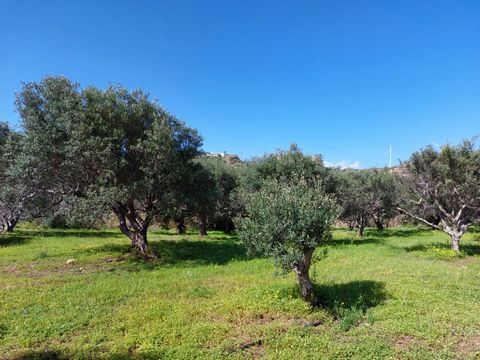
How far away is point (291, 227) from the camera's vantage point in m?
8.63

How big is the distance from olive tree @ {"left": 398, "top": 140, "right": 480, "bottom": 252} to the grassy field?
3.90 metres

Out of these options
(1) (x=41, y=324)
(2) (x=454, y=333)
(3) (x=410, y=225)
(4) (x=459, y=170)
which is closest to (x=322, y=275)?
(2) (x=454, y=333)

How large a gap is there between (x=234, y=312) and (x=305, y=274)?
2185mm

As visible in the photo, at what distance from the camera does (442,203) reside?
19266 millimetres

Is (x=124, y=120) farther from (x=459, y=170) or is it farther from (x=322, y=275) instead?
(x=459, y=170)

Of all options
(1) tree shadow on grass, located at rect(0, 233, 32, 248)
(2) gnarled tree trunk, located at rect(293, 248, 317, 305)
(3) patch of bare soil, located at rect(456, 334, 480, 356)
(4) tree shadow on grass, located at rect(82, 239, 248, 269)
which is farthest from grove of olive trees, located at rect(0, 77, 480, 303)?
(3) patch of bare soil, located at rect(456, 334, 480, 356)

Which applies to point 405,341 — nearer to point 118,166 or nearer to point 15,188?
point 118,166

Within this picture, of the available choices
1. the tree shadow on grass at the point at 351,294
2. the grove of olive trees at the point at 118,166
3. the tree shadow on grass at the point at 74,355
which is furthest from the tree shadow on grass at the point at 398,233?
the tree shadow on grass at the point at 74,355

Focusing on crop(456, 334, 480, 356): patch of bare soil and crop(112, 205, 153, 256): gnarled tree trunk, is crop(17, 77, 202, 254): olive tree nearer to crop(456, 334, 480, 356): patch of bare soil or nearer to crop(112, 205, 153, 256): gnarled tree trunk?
crop(112, 205, 153, 256): gnarled tree trunk

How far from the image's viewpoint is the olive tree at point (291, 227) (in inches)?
337

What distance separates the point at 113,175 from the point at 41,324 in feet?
27.6

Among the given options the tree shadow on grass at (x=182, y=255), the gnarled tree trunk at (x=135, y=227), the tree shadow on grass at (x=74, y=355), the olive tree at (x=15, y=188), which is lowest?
the tree shadow on grass at (x=74, y=355)

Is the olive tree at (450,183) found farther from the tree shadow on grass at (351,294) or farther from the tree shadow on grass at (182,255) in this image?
the tree shadow on grass at (182,255)

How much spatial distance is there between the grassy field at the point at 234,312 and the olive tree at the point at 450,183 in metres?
3.90
